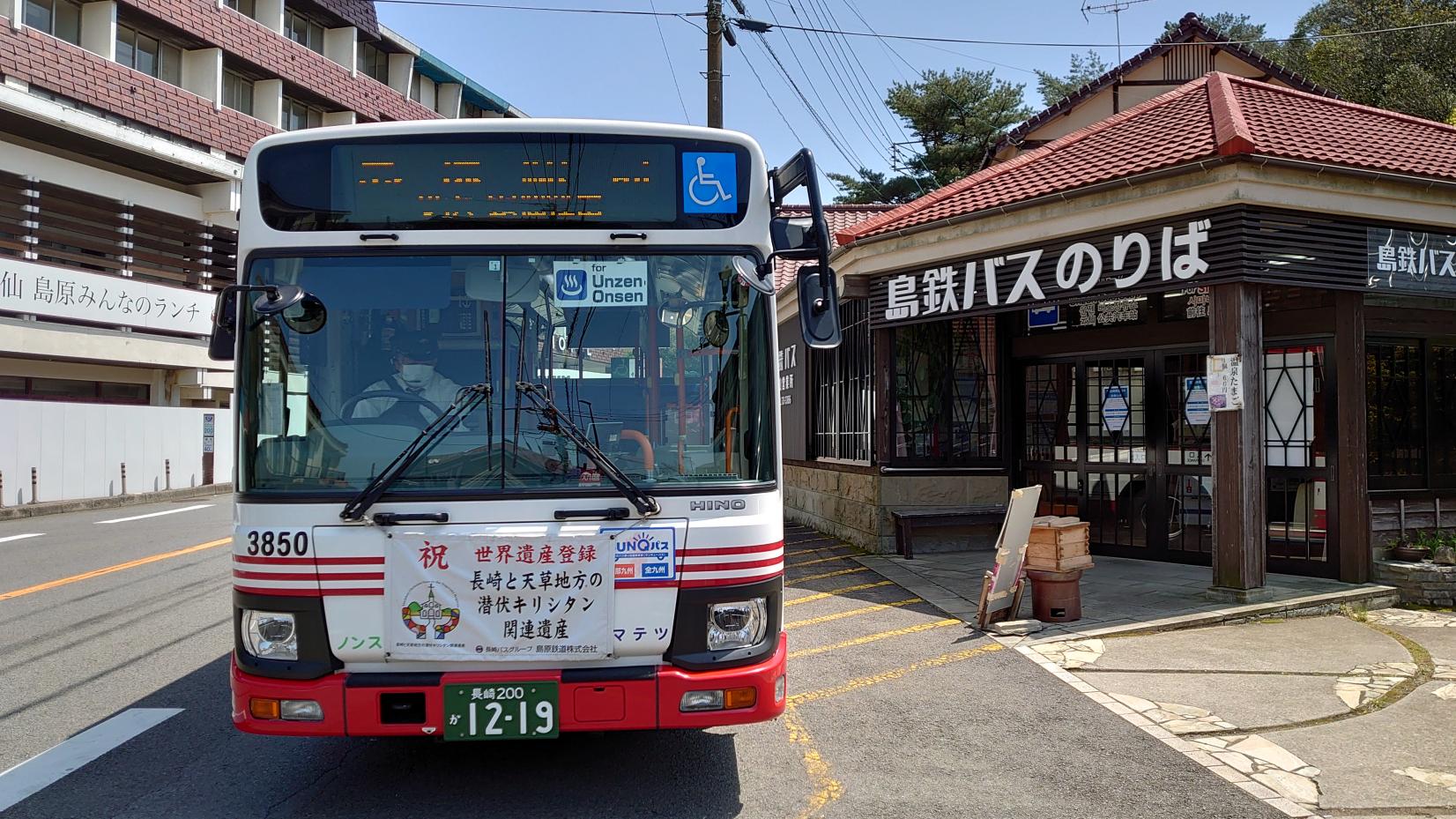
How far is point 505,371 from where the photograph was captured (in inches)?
171

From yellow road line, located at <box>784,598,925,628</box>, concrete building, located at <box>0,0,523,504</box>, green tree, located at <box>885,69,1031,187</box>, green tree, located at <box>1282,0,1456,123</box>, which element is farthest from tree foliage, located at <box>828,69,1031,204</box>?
yellow road line, located at <box>784,598,925,628</box>

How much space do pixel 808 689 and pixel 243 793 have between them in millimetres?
3355

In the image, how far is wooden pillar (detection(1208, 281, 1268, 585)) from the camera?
8805mm

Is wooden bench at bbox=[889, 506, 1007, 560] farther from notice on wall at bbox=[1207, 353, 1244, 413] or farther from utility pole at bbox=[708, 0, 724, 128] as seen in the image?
utility pole at bbox=[708, 0, 724, 128]

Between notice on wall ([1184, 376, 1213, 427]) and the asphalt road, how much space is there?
14.5ft

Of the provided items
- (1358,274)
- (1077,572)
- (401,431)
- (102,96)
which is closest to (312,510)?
(401,431)

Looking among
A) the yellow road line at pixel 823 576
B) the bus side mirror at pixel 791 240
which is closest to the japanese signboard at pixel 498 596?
the bus side mirror at pixel 791 240

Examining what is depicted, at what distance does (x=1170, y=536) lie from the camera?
11273 mm

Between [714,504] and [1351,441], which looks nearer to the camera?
[714,504]

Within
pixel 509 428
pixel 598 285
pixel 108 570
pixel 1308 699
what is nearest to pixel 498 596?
pixel 509 428

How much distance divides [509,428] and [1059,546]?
5.45m

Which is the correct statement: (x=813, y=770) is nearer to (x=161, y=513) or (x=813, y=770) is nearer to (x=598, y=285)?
(x=598, y=285)

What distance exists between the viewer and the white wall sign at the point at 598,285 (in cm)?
446

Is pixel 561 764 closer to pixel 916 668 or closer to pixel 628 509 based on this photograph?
pixel 628 509
